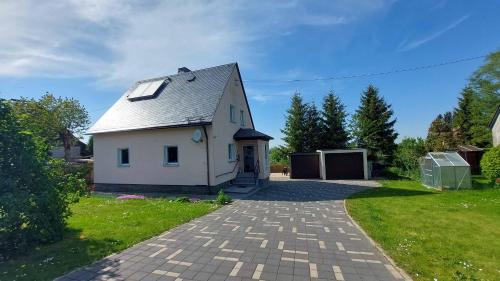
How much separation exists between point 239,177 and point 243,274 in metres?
12.2

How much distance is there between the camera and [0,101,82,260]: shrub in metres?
5.09

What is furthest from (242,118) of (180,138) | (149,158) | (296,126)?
(296,126)

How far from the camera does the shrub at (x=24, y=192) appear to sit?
509 centimetres

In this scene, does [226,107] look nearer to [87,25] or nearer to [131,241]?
[87,25]

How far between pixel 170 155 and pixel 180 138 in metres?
1.22

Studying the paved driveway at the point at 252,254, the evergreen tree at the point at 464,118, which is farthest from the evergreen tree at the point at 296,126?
the paved driveway at the point at 252,254

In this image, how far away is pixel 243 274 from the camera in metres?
4.16

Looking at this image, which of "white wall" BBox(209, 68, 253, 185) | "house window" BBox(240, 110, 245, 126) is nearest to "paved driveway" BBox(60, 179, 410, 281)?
"white wall" BBox(209, 68, 253, 185)

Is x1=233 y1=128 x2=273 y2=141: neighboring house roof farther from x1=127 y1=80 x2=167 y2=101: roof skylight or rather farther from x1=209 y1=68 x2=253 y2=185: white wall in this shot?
x1=127 y1=80 x2=167 y2=101: roof skylight

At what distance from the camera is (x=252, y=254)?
5.02 m

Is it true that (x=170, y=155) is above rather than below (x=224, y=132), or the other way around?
below

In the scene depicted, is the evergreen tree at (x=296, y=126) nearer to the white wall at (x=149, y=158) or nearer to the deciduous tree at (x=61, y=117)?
the white wall at (x=149, y=158)

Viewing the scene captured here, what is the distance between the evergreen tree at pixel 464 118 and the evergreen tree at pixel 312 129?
58.2 ft

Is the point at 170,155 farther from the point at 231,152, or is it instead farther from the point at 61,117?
the point at 61,117
